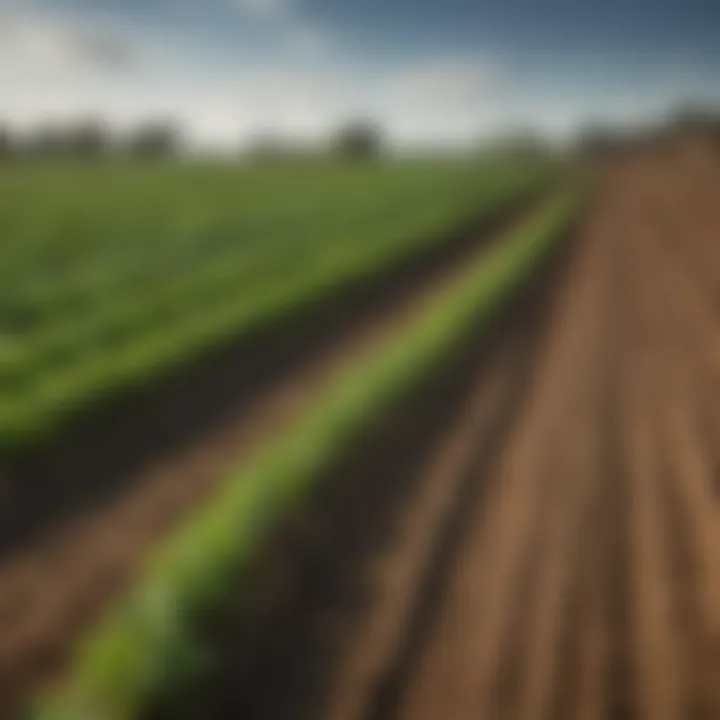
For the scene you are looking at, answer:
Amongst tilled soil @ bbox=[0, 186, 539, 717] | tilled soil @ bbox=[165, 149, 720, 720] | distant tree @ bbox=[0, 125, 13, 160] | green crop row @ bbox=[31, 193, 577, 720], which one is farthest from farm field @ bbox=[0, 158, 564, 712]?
distant tree @ bbox=[0, 125, 13, 160]

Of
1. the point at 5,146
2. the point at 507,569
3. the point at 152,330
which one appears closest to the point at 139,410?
the point at 152,330

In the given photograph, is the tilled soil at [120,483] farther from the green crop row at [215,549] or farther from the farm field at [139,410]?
the green crop row at [215,549]

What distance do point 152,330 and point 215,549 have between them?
706cm

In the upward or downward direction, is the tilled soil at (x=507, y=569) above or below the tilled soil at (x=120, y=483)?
below

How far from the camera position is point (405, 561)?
689 centimetres

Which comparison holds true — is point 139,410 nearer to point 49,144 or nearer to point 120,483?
point 120,483

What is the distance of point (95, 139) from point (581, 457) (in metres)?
88.0

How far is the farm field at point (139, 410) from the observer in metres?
6.34

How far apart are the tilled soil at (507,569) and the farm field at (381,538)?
0.07ft

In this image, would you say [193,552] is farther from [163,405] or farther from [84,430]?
[163,405]

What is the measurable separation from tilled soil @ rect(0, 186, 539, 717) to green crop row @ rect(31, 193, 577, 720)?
0.90 ft

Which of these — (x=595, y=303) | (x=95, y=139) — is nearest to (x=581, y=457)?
(x=595, y=303)

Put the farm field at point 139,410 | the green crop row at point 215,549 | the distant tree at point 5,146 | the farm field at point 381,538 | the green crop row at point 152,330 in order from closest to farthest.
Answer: the green crop row at point 215,549 → the farm field at point 381,538 → the farm field at point 139,410 → the green crop row at point 152,330 → the distant tree at point 5,146

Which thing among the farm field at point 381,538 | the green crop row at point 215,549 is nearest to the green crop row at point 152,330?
the farm field at point 381,538
